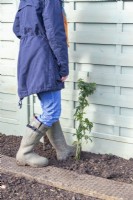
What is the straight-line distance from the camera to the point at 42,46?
4.68 metres

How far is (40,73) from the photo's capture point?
4.67m

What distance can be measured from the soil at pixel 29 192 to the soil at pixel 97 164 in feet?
1.48

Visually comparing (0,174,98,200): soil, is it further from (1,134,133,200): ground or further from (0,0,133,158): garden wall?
(0,0,133,158): garden wall

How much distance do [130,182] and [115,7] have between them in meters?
1.77

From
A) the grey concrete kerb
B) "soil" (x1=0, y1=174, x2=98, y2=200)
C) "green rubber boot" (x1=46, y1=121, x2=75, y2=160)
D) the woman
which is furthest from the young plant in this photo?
"soil" (x1=0, y1=174, x2=98, y2=200)

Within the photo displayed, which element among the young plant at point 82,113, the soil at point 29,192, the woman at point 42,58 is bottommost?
the soil at point 29,192

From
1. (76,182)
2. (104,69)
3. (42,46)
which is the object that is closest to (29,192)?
(76,182)

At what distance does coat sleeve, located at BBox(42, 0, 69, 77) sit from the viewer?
4.54 metres

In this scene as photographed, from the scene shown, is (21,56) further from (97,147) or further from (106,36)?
(97,147)

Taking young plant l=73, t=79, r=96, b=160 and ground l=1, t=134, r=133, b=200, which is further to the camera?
young plant l=73, t=79, r=96, b=160

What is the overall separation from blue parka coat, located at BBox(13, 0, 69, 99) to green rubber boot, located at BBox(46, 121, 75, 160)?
23.1 inches

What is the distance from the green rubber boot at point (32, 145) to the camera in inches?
196

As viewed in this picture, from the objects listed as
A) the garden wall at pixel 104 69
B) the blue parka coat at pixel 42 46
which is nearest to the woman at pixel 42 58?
the blue parka coat at pixel 42 46

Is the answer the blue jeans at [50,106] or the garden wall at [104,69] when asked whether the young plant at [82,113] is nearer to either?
the garden wall at [104,69]
